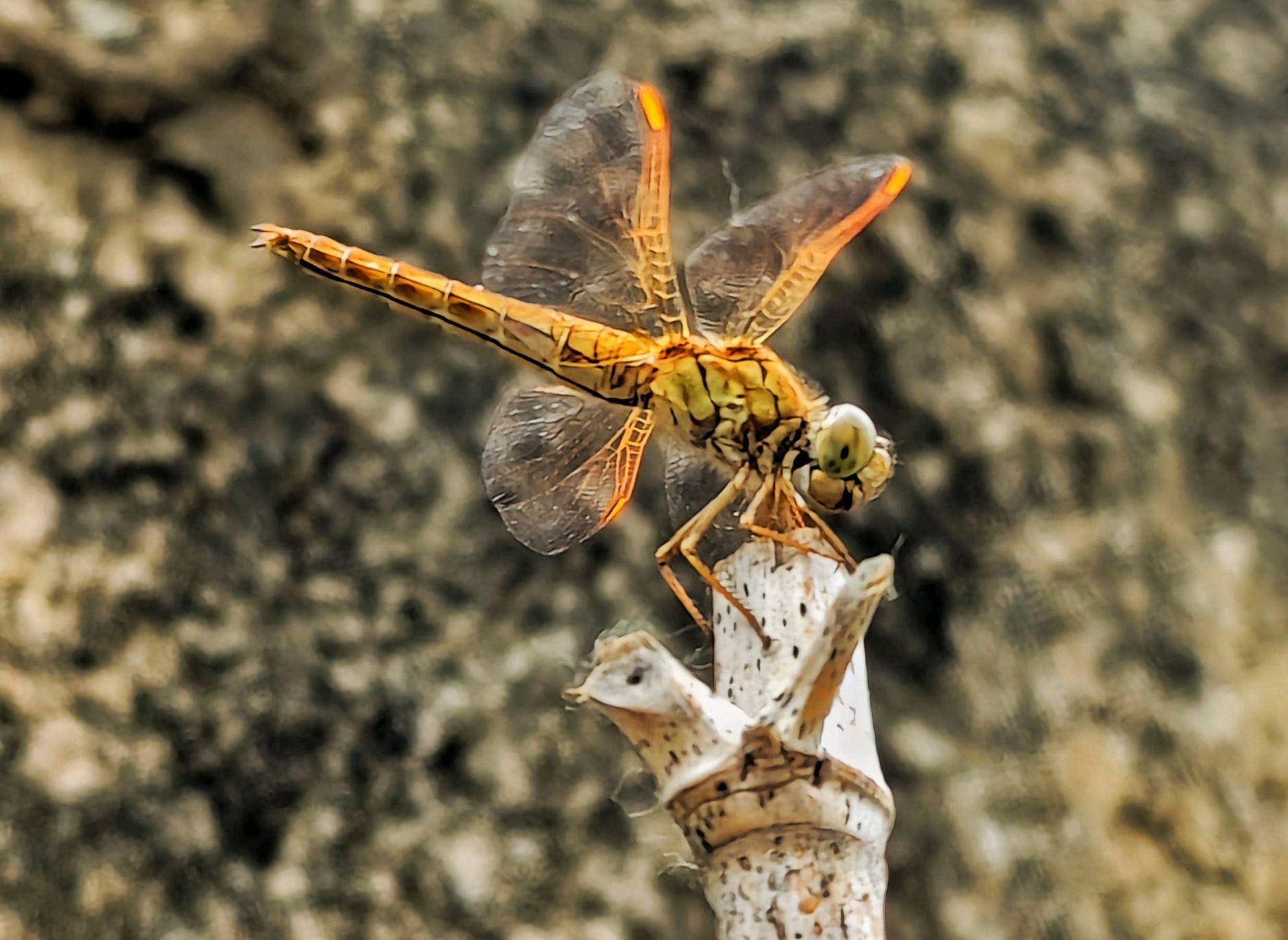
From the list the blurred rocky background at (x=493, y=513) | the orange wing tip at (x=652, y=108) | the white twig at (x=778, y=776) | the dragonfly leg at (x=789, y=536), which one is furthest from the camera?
the blurred rocky background at (x=493, y=513)

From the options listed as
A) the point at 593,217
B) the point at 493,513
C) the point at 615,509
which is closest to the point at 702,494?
the point at 615,509

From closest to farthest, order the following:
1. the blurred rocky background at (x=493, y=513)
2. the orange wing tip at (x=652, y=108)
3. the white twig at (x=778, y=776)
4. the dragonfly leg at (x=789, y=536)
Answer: the white twig at (x=778, y=776) → the dragonfly leg at (x=789, y=536) → the orange wing tip at (x=652, y=108) → the blurred rocky background at (x=493, y=513)

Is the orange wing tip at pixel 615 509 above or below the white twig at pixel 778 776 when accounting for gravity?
above

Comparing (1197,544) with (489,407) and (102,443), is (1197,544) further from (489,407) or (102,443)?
(102,443)

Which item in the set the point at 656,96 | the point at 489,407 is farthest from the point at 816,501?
the point at 489,407

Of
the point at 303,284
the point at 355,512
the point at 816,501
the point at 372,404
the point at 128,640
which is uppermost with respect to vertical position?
Answer: the point at 303,284

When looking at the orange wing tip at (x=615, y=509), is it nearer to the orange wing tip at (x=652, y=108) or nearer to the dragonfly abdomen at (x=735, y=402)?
the dragonfly abdomen at (x=735, y=402)

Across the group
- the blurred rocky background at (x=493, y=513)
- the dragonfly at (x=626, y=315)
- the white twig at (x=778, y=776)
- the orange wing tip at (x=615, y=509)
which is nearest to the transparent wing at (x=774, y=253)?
the dragonfly at (x=626, y=315)

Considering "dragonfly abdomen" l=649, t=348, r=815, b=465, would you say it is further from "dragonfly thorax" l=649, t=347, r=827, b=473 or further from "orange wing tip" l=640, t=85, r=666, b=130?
"orange wing tip" l=640, t=85, r=666, b=130

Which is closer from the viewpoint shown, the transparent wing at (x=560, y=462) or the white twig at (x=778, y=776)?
the white twig at (x=778, y=776)
